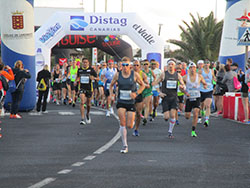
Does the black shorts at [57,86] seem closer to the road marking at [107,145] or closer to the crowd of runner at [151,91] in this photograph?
the crowd of runner at [151,91]

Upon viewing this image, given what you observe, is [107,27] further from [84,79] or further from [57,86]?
[84,79]

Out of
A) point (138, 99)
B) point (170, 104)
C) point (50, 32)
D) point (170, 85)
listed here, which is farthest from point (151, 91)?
point (50, 32)

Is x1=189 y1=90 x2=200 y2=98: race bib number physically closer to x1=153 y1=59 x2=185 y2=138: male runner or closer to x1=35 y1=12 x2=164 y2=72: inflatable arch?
x1=153 y1=59 x2=185 y2=138: male runner

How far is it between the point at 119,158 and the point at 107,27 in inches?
922

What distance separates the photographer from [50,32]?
3170cm

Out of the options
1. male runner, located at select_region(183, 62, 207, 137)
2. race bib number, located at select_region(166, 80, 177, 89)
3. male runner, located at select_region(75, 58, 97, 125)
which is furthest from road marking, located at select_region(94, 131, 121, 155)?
male runner, located at select_region(75, 58, 97, 125)

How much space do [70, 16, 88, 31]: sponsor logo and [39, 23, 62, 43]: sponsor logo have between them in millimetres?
730

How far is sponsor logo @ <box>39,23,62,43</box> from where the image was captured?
31625 millimetres

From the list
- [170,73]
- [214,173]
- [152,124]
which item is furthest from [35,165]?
[152,124]

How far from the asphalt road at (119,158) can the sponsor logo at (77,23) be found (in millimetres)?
16563

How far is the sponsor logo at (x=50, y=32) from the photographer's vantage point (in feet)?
104

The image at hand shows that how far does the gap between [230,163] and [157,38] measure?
→ 2384 cm

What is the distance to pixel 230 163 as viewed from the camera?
897cm

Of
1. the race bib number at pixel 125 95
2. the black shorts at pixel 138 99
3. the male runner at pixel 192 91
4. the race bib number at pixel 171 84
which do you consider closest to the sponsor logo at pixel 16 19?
the black shorts at pixel 138 99
